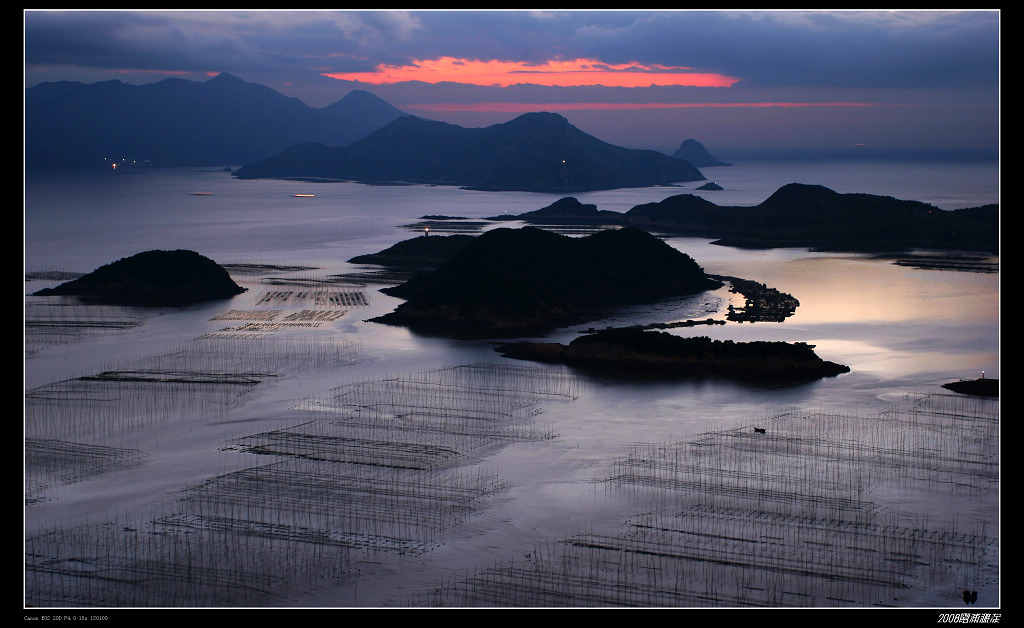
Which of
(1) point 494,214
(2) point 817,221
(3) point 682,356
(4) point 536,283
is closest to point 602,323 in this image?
(4) point 536,283

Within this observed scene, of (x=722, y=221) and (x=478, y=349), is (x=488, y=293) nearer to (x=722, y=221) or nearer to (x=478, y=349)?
(x=478, y=349)

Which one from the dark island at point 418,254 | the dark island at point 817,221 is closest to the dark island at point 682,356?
the dark island at point 418,254

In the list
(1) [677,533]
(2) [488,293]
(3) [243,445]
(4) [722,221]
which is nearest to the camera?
(1) [677,533]

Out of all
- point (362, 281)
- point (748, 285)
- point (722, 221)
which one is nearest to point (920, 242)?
point (722, 221)

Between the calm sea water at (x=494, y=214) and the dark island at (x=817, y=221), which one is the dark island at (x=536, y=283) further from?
the dark island at (x=817, y=221)

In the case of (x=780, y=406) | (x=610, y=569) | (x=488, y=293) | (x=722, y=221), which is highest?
(x=722, y=221)

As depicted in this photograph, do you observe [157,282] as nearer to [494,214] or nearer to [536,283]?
[536,283]

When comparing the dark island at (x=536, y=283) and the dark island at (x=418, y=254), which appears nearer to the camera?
the dark island at (x=536, y=283)
